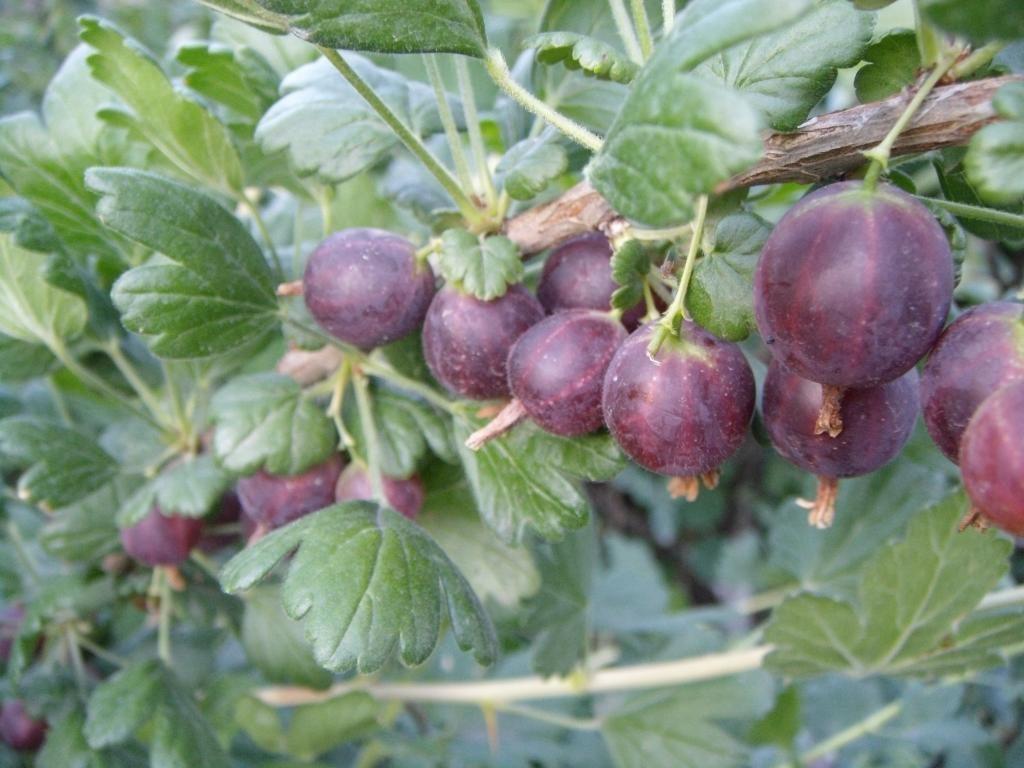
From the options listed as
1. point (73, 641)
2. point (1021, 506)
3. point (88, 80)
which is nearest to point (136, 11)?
point (88, 80)

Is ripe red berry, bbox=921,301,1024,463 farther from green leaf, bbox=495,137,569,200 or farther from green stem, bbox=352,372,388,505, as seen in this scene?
green stem, bbox=352,372,388,505

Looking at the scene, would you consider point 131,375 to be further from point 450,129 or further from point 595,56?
point 595,56

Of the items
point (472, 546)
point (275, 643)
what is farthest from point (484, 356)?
point (275, 643)

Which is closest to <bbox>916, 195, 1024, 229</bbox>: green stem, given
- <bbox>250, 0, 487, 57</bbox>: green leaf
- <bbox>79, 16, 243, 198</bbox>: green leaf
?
<bbox>250, 0, 487, 57</bbox>: green leaf

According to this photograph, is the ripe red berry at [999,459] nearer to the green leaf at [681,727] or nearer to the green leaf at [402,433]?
the green leaf at [402,433]

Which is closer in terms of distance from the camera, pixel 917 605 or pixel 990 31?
pixel 990 31

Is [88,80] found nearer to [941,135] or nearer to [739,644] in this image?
[941,135]
